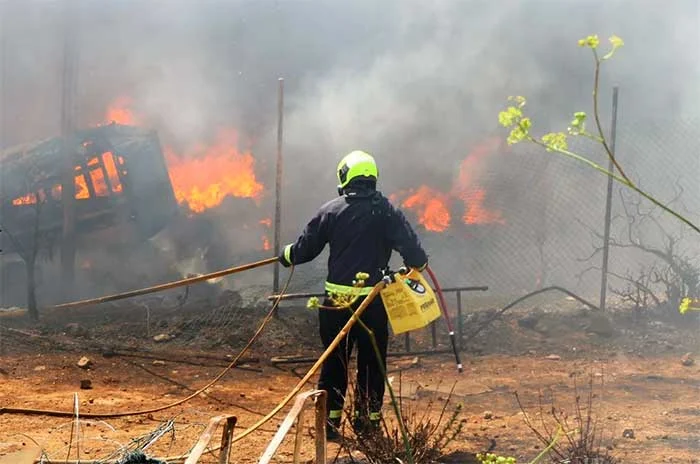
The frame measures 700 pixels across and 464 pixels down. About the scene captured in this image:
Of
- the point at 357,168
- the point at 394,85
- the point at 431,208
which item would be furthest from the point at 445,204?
the point at 357,168

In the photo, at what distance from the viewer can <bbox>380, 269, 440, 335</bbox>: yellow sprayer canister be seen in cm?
457

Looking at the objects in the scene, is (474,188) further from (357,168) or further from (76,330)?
(357,168)

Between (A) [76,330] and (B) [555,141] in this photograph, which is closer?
(B) [555,141]

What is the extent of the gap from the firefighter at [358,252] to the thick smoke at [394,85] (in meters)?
6.31

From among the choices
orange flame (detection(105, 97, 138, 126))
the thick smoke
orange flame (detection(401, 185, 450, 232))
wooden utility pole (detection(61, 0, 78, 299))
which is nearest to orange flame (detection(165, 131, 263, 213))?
the thick smoke

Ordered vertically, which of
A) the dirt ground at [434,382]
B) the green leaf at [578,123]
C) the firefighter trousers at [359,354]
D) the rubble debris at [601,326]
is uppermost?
the green leaf at [578,123]

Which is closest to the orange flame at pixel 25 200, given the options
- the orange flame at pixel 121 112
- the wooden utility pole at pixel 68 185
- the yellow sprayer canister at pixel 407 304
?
the wooden utility pole at pixel 68 185

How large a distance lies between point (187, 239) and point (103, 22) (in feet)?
22.4

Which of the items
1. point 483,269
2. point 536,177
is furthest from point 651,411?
point 536,177

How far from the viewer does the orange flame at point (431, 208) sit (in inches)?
463

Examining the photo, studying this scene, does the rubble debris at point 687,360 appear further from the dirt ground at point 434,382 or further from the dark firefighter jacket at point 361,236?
the dark firefighter jacket at point 361,236

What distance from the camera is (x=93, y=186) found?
10898 millimetres

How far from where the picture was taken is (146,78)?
1582 centimetres

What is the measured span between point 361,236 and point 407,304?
552mm
